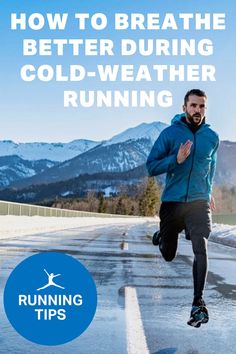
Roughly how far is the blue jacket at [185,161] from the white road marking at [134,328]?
122 cm

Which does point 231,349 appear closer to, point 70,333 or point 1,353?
point 70,333

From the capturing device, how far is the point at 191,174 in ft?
17.8

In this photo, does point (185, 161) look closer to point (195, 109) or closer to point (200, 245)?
point (195, 109)

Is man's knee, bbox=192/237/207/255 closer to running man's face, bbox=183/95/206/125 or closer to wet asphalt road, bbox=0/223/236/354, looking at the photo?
wet asphalt road, bbox=0/223/236/354

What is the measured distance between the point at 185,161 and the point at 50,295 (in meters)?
1.61

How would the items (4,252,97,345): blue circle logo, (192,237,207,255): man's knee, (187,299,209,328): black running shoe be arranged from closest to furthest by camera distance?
(4,252,97,345): blue circle logo < (187,299,209,328): black running shoe < (192,237,207,255): man's knee

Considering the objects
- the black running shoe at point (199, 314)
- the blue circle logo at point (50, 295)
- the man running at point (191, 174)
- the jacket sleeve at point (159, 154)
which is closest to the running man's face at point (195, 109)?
the man running at point (191, 174)

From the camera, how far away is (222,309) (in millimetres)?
6902

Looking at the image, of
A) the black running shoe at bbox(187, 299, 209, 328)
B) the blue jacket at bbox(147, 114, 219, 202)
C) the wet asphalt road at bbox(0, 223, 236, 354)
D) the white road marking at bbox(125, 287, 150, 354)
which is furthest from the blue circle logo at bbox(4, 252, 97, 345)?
the blue jacket at bbox(147, 114, 219, 202)

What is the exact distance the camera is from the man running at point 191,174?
532cm

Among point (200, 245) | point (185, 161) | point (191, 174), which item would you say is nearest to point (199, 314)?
point (200, 245)

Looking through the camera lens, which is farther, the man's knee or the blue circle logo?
the man's knee

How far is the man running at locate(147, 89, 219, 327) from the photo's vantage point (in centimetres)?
532

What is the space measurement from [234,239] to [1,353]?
19708 mm
